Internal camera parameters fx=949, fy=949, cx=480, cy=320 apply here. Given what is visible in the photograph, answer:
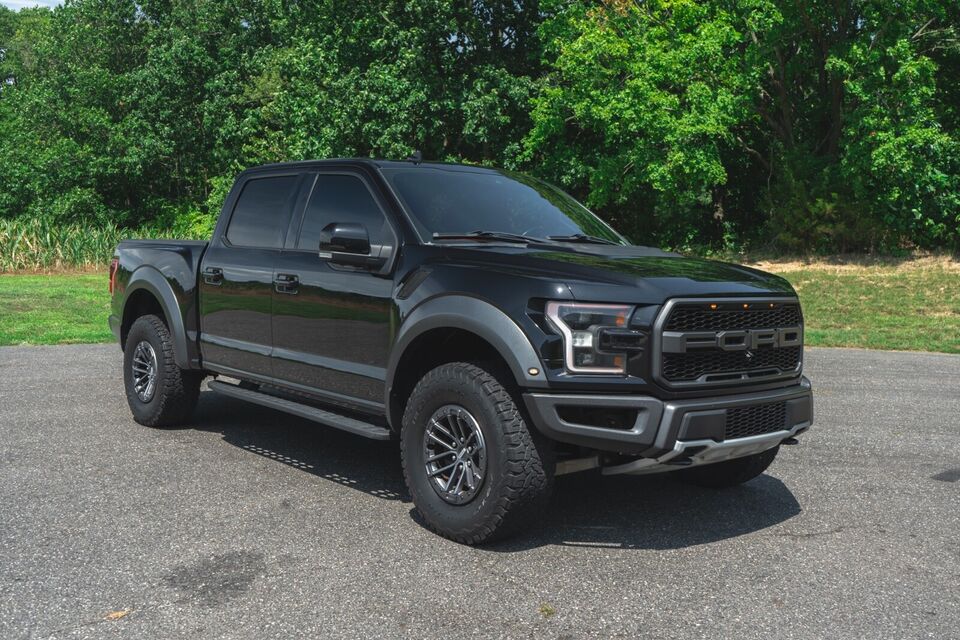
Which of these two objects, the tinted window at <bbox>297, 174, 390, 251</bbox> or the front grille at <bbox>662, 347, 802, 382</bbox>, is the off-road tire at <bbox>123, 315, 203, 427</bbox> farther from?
the front grille at <bbox>662, 347, 802, 382</bbox>

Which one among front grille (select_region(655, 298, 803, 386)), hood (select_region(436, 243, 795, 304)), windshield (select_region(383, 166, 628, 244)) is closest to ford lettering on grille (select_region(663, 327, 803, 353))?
front grille (select_region(655, 298, 803, 386))

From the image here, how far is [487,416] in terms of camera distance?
4562mm

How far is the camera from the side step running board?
5.28 meters

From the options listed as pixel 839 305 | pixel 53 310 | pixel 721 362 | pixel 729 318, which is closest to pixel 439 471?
pixel 721 362

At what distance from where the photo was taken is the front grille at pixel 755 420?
456 centimetres

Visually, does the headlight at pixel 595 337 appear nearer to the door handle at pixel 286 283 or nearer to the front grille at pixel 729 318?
the front grille at pixel 729 318

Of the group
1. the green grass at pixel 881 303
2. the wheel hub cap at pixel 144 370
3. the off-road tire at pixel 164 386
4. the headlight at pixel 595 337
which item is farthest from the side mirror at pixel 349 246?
the green grass at pixel 881 303

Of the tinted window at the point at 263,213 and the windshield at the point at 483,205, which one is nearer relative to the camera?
the windshield at the point at 483,205

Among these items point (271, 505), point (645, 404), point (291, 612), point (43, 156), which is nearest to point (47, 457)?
point (271, 505)

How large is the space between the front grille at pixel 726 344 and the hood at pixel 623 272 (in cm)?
7

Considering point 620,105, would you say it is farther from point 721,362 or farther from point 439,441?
point 439,441

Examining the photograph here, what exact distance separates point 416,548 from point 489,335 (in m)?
1.12

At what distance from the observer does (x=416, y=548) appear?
185 inches

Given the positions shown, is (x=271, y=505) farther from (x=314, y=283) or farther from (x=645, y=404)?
(x=645, y=404)
